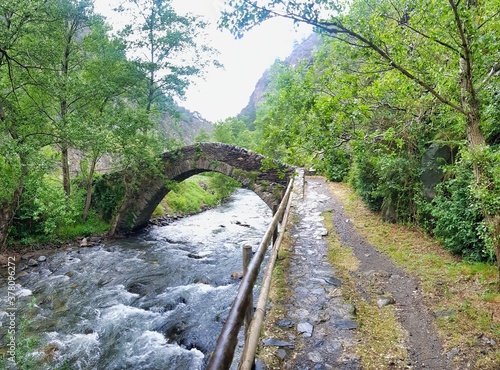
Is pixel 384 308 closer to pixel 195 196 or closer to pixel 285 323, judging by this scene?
pixel 285 323

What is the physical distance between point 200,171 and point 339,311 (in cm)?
1011

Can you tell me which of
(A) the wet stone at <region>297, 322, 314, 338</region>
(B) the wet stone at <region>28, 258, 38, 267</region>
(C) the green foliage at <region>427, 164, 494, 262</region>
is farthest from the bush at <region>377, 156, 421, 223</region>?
(B) the wet stone at <region>28, 258, 38, 267</region>

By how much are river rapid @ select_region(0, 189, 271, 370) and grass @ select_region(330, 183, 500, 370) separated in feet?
11.6

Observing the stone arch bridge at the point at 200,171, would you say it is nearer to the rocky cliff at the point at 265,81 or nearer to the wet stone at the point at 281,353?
the wet stone at the point at 281,353

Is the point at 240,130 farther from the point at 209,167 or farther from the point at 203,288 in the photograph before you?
the point at 203,288

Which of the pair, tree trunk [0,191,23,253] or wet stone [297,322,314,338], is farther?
tree trunk [0,191,23,253]

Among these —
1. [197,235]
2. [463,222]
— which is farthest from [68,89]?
[463,222]

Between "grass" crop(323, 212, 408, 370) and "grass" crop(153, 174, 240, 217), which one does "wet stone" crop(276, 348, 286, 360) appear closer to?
"grass" crop(323, 212, 408, 370)

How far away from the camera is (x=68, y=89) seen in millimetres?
9555

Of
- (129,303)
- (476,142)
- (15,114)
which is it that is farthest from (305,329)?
(15,114)

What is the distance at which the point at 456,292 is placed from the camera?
13.2 ft

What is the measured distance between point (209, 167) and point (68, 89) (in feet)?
18.6

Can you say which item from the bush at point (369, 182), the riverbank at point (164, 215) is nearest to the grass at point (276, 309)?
the bush at point (369, 182)

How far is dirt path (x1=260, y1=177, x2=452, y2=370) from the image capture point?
2.94 metres
